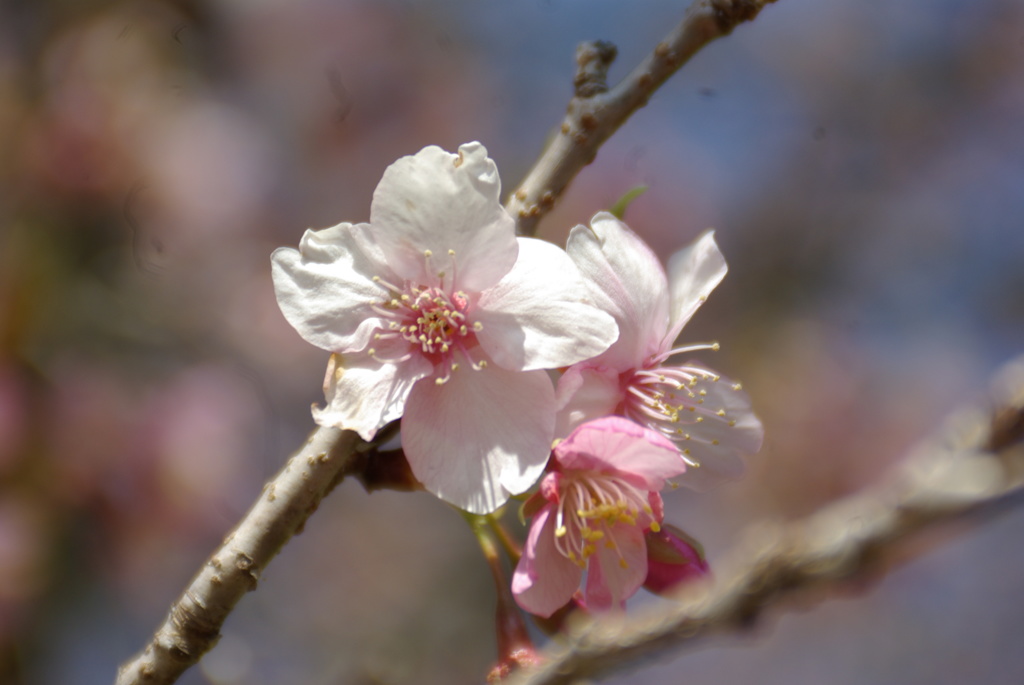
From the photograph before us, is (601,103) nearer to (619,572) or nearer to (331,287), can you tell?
(331,287)

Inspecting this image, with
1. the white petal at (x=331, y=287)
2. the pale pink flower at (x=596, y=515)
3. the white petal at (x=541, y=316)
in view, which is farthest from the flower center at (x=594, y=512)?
the white petal at (x=331, y=287)

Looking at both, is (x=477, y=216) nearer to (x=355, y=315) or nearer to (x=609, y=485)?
(x=355, y=315)

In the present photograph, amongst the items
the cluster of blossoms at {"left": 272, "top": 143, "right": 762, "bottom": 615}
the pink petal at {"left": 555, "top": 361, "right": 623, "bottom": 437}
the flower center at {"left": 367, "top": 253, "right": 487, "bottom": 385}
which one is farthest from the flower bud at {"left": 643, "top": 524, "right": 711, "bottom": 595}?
the flower center at {"left": 367, "top": 253, "right": 487, "bottom": 385}

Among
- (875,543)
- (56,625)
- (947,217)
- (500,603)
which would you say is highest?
(875,543)

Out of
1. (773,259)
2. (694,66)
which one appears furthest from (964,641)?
(694,66)

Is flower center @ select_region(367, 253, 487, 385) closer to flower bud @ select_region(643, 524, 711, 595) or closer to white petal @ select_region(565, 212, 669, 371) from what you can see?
white petal @ select_region(565, 212, 669, 371)

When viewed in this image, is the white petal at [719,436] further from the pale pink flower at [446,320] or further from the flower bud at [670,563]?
the pale pink flower at [446,320]
